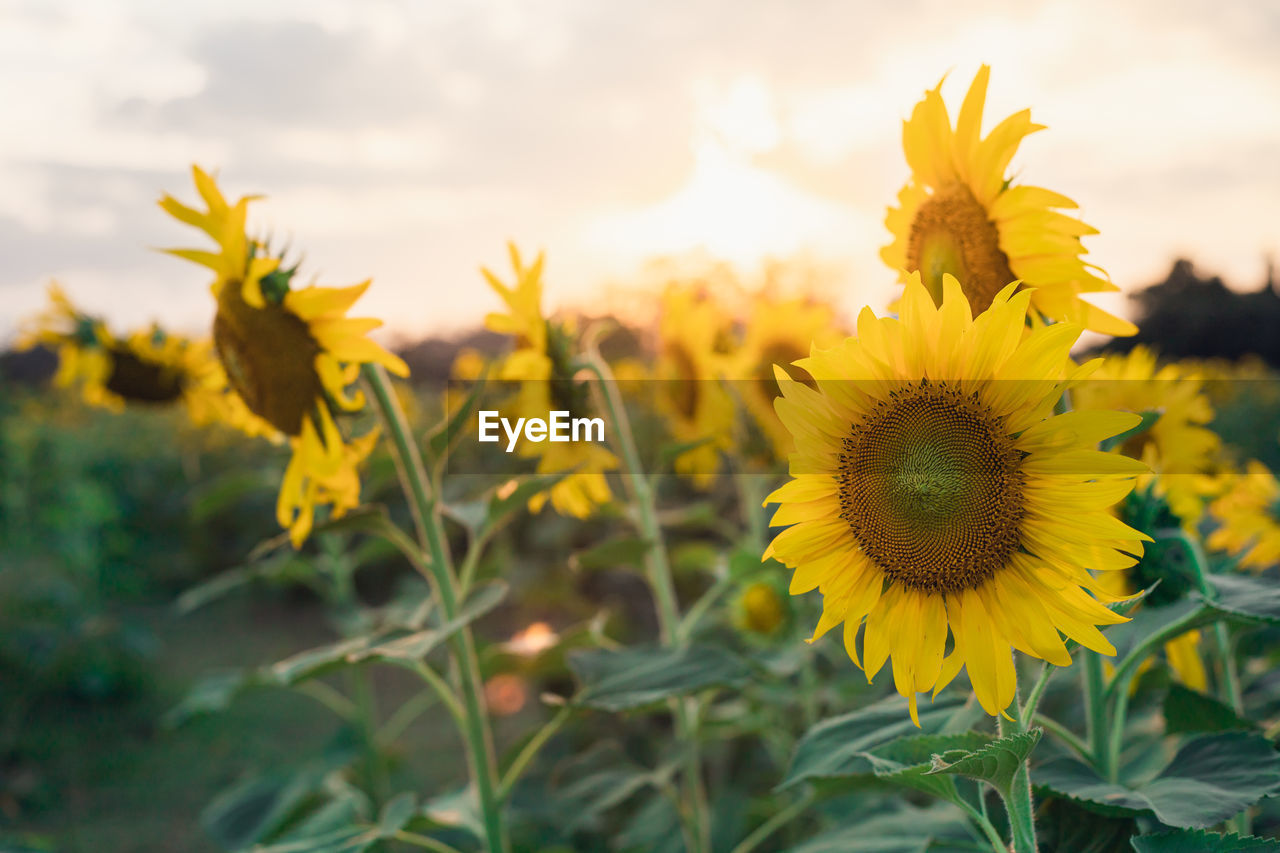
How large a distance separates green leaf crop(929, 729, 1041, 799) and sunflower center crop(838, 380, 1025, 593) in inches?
5.4

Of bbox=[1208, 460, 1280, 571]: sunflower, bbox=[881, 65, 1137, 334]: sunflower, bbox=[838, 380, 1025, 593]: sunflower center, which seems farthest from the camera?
bbox=[1208, 460, 1280, 571]: sunflower

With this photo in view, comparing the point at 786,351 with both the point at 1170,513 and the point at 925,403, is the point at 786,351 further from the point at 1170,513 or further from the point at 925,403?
the point at 925,403

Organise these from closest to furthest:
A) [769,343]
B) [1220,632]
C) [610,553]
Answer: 1. [1220,632]
2. [610,553]
3. [769,343]

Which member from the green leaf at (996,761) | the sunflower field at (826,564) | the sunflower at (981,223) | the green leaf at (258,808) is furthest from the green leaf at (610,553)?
the green leaf at (258,808)

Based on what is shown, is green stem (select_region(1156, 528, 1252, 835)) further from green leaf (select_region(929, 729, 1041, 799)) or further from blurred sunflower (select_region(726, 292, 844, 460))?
blurred sunflower (select_region(726, 292, 844, 460))

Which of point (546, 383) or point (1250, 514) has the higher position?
point (546, 383)

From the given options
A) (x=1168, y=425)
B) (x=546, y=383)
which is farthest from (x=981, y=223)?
(x=546, y=383)

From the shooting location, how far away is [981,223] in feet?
2.89

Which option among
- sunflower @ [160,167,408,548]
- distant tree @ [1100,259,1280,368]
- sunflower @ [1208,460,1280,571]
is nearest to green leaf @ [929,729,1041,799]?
sunflower @ [160,167,408,548]

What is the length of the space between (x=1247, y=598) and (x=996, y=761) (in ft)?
1.26

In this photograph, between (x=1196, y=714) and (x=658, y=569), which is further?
(x=658, y=569)

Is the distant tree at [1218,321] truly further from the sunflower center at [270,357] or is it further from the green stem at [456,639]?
the sunflower center at [270,357]

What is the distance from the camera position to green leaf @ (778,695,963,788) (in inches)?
33.1

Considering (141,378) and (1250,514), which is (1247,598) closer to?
(1250,514)
